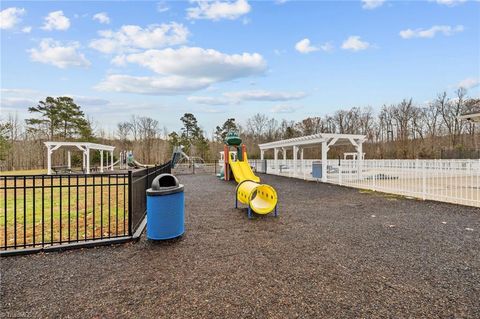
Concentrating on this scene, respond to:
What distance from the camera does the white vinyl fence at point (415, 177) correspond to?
9.52 meters

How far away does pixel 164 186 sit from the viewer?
5.06 m

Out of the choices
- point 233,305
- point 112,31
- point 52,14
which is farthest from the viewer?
point 112,31

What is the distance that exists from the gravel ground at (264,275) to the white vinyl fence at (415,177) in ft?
14.2

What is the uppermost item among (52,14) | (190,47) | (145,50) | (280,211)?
(190,47)

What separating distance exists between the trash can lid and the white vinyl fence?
903 centimetres

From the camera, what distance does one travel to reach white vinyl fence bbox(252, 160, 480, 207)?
952 cm

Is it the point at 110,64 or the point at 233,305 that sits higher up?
the point at 110,64

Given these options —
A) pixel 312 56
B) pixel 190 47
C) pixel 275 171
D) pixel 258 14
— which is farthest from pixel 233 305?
pixel 275 171

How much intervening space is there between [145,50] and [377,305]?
1321 centimetres

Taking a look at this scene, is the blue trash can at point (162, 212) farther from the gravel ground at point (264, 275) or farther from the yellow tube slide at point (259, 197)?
the yellow tube slide at point (259, 197)

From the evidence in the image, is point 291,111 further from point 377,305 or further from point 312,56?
point 377,305

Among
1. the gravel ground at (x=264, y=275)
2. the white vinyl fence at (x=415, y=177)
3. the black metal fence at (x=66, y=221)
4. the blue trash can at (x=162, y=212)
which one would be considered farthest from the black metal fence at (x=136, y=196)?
the white vinyl fence at (x=415, y=177)

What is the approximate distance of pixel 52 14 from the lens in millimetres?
7562

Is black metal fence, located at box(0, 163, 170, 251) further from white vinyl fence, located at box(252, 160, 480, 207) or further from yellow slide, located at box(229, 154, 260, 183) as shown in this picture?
white vinyl fence, located at box(252, 160, 480, 207)
